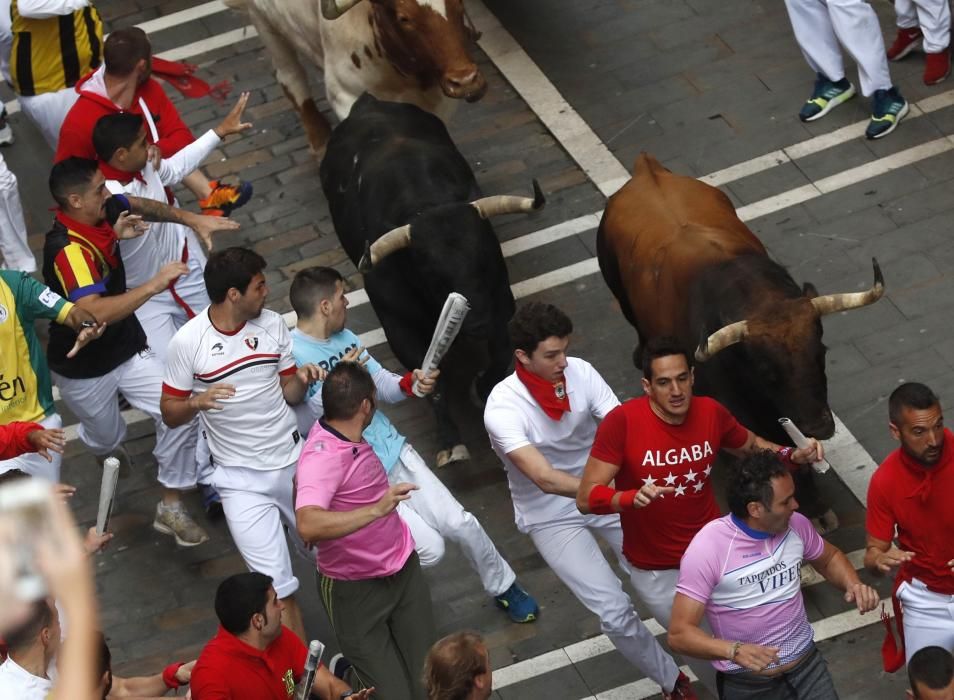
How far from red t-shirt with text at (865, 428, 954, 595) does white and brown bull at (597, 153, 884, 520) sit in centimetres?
131

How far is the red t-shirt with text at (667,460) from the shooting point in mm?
7047

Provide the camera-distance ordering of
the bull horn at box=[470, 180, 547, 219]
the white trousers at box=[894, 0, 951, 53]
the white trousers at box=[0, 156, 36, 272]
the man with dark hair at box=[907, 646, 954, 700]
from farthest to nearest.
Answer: the white trousers at box=[894, 0, 951, 53] → the white trousers at box=[0, 156, 36, 272] → the bull horn at box=[470, 180, 547, 219] → the man with dark hair at box=[907, 646, 954, 700]

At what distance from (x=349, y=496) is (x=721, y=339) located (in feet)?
7.31

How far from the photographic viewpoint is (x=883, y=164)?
11516 millimetres

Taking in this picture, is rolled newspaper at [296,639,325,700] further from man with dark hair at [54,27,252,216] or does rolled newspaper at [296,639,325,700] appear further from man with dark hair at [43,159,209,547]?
man with dark hair at [54,27,252,216]

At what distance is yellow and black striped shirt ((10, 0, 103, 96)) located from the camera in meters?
11.6

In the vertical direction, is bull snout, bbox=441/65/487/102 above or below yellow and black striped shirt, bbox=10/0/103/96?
below


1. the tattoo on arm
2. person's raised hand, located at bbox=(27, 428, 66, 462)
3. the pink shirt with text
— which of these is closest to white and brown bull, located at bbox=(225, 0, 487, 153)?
the tattoo on arm

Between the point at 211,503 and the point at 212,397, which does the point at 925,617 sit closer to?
the point at 212,397

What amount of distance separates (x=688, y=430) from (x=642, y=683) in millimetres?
1768

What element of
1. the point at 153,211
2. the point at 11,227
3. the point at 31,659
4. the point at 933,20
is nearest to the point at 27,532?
the point at 31,659

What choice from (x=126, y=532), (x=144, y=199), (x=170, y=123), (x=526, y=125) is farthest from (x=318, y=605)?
(x=526, y=125)

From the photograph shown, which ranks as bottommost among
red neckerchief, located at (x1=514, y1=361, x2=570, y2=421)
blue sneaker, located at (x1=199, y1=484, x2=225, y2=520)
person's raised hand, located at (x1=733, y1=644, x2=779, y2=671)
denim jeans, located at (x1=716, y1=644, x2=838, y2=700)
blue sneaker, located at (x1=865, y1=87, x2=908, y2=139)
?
blue sneaker, located at (x1=865, y1=87, x2=908, y2=139)

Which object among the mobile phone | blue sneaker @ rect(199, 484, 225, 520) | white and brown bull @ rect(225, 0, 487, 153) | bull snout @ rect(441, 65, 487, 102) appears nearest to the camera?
the mobile phone
